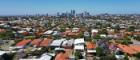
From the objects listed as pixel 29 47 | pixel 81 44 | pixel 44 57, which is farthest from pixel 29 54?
pixel 81 44

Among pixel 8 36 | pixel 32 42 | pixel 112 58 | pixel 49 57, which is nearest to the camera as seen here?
pixel 112 58

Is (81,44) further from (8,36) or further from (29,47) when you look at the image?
(8,36)

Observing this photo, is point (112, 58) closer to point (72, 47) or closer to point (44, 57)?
point (44, 57)

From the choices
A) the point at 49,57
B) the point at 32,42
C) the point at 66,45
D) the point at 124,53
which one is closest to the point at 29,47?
the point at 32,42

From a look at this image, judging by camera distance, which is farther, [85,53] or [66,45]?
[66,45]

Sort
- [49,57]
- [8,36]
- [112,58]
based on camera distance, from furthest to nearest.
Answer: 1. [8,36]
2. [49,57]
3. [112,58]

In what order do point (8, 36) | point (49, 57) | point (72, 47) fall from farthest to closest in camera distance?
1. point (8, 36)
2. point (72, 47)
3. point (49, 57)

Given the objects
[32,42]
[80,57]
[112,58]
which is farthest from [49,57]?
[32,42]

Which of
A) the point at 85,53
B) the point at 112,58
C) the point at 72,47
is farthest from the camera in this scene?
the point at 72,47

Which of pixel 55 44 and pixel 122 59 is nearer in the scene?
pixel 122 59
